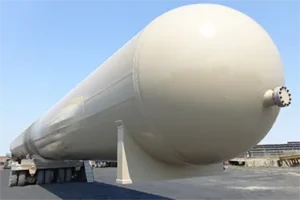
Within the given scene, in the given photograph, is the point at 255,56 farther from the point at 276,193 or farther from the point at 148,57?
the point at 276,193

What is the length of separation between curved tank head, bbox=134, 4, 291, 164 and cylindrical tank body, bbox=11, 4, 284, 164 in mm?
12

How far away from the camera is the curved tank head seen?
377cm

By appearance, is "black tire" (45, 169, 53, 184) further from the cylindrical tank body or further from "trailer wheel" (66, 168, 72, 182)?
the cylindrical tank body

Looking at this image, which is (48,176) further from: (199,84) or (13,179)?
(199,84)

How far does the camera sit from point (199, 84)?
12.4ft

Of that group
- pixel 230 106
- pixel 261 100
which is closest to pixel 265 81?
pixel 261 100

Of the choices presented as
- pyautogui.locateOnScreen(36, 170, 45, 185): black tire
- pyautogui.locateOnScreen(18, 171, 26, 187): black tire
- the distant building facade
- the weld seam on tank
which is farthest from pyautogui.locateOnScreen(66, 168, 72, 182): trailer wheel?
the distant building facade

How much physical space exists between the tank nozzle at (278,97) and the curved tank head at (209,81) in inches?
0.5

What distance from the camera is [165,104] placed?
3984 millimetres

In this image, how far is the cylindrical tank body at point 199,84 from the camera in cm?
378

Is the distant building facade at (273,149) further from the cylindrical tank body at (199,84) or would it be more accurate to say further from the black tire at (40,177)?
the cylindrical tank body at (199,84)

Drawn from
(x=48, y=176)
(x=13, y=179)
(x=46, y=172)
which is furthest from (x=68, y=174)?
(x=13, y=179)

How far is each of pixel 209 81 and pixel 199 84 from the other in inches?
5.0

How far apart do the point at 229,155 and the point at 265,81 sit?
3.85ft
